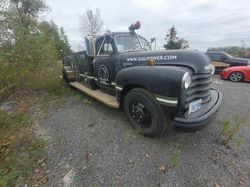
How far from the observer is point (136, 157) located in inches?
99.6

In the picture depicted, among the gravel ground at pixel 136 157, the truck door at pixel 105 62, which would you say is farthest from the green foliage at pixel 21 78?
the truck door at pixel 105 62

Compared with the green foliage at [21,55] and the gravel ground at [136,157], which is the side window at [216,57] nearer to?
the gravel ground at [136,157]

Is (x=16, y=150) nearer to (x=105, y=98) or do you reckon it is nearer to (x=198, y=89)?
(x=105, y=98)

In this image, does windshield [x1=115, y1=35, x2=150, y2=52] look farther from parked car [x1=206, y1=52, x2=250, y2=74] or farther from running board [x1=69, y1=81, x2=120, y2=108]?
parked car [x1=206, y1=52, x2=250, y2=74]

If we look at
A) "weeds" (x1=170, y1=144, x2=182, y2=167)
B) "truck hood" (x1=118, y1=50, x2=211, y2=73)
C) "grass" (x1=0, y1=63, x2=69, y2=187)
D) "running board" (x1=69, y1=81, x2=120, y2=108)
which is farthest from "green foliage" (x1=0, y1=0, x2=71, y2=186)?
"truck hood" (x1=118, y1=50, x2=211, y2=73)

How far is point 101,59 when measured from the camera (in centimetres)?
409

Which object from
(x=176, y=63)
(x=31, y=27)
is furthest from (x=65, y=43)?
(x=176, y=63)

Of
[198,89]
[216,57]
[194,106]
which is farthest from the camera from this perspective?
[216,57]

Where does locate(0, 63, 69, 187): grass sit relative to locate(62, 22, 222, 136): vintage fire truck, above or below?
below

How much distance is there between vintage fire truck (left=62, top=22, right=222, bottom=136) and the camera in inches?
91.2

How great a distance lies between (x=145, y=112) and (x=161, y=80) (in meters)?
0.74

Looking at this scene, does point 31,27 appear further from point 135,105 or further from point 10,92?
point 135,105

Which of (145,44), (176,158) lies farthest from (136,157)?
(145,44)

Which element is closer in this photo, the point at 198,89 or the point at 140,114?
the point at 198,89
